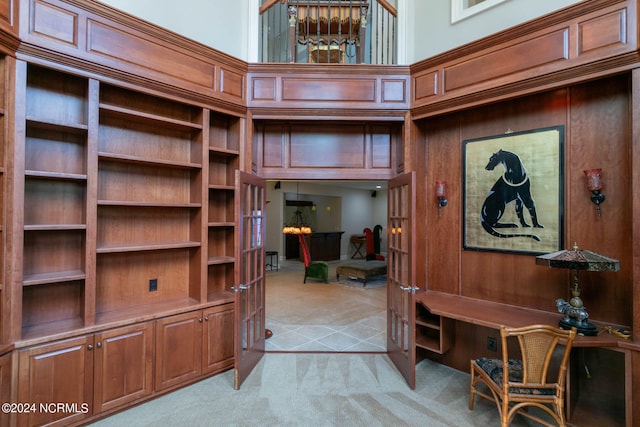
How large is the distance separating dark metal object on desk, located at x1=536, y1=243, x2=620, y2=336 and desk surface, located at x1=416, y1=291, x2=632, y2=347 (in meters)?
0.10

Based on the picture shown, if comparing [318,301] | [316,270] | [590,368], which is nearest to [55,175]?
[590,368]

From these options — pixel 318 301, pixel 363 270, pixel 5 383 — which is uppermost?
pixel 5 383

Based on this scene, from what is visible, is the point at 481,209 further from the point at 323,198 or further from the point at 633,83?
the point at 323,198

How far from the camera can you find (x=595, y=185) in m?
2.35

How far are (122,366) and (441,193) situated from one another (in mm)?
3234

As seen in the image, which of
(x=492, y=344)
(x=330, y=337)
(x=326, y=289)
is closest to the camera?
(x=492, y=344)

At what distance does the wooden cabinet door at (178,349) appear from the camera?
8.82ft

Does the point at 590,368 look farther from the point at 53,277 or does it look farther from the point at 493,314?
the point at 53,277

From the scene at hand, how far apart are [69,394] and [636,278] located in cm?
402

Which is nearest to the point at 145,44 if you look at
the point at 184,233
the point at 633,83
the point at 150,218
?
the point at 150,218

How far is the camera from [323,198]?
1172 centimetres

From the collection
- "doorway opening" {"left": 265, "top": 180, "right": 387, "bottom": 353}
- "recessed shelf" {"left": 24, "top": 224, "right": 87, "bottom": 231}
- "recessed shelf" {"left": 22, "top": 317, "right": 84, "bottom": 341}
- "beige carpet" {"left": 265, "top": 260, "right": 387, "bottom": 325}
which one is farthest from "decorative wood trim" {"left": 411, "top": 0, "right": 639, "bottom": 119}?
"recessed shelf" {"left": 22, "top": 317, "right": 84, "bottom": 341}

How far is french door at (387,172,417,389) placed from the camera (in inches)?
112
